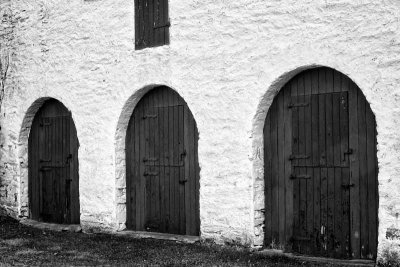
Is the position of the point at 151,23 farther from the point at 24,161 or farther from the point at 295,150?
the point at 24,161

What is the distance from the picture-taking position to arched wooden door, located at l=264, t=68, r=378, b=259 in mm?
6887

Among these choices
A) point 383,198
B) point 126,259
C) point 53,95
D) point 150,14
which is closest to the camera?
point 383,198

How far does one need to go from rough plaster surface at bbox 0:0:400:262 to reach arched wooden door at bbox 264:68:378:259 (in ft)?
0.64

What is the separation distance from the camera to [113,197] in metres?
9.30

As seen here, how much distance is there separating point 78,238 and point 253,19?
407cm

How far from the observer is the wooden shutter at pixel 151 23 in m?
8.71

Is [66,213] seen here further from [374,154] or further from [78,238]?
[374,154]

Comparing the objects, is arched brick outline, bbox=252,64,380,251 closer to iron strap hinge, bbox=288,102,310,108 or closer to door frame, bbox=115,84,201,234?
iron strap hinge, bbox=288,102,310,108

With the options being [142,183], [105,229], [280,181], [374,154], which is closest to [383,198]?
[374,154]

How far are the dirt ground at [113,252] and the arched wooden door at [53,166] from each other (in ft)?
3.37

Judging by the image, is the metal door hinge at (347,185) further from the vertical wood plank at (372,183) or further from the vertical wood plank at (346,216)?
the vertical wood plank at (372,183)

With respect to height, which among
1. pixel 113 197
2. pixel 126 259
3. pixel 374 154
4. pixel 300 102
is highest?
pixel 300 102

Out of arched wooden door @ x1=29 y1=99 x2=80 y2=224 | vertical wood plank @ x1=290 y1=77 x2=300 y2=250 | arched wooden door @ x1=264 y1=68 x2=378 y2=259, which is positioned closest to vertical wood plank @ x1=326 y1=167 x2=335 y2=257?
arched wooden door @ x1=264 y1=68 x2=378 y2=259

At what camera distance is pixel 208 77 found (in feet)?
26.5
